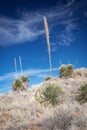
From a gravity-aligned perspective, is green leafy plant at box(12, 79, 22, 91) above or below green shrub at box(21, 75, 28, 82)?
below

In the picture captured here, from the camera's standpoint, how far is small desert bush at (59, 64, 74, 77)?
95.9 feet

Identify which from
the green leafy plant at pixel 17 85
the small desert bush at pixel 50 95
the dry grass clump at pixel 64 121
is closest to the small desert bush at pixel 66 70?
the green leafy plant at pixel 17 85

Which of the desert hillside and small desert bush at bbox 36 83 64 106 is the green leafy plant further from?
the desert hillside

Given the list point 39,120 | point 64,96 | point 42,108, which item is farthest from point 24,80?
point 39,120

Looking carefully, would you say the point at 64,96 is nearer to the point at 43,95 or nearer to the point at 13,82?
the point at 43,95

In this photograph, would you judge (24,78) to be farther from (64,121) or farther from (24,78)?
(64,121)

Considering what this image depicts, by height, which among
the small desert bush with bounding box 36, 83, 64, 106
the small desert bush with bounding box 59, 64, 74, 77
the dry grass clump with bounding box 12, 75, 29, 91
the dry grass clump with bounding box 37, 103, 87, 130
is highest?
the small desert bush with bounding box 59, 64, 74, 77

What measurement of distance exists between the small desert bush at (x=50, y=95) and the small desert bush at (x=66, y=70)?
13.3 m

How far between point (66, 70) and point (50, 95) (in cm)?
1456

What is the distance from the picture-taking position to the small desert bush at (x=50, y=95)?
1480cm

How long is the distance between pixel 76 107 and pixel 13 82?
18.4m

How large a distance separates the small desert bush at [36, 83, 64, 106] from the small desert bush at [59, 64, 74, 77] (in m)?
13.3

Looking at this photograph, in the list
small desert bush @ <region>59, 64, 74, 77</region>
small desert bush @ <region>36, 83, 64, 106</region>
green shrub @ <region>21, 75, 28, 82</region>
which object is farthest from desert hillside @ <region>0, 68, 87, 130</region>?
green shrub @ <region>21, 75, 28, 82</region>

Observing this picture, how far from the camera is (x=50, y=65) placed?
20.1 meters
